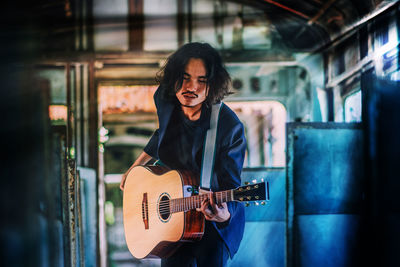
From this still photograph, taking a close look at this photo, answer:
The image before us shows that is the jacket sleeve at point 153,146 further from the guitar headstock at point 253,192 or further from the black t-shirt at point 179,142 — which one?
the guitar headstock at point 253,192

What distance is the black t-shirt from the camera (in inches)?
108

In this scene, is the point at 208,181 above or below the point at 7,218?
above

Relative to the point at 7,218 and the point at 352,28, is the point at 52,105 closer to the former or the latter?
the point at 7,218

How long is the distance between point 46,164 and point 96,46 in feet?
3.26

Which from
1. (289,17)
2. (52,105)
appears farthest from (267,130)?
(52,105)

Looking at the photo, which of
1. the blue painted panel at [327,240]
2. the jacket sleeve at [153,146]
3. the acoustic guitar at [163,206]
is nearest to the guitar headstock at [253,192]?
the acoustic guitar at [163,206]

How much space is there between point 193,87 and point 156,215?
0.96 meters

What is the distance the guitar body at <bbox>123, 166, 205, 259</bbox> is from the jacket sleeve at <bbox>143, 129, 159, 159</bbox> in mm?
141

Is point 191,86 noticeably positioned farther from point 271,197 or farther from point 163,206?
point 271,197

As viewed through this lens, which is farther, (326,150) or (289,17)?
(289,17)

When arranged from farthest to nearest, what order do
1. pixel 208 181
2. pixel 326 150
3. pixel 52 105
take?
pixel 52 105
pixel 326 150
pixel 208 181

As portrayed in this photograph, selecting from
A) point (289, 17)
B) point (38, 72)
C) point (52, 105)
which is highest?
point (289, 17)

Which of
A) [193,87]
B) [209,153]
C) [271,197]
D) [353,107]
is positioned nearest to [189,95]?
[193,87]

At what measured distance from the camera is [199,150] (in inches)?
107
